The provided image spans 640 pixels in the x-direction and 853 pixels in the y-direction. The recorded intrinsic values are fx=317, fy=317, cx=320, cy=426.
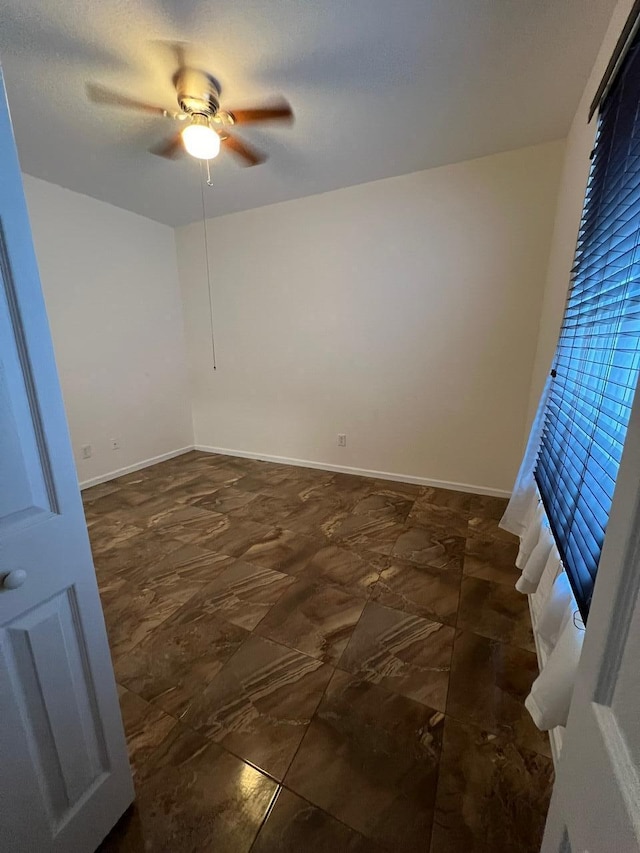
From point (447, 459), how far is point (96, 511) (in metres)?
3.18

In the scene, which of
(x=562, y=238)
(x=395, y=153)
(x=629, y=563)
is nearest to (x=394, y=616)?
(x=629, y=563)

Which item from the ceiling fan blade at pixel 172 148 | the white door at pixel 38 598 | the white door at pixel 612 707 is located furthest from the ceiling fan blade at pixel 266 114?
the white door at pixel 612 707

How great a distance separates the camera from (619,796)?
38cm

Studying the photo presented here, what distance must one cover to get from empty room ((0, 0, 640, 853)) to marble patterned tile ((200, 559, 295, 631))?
17 millimetres

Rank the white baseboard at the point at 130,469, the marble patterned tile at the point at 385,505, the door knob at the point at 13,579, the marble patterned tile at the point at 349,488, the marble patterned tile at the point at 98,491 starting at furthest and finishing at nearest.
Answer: the white baseboard at the point at 130,469 < the marble patterned tile at the point at 98,491 < the marble patterned tile at the point at 349,488 < the marble patterned tile at the point at 385,505 < the door knob at the point at 13,579

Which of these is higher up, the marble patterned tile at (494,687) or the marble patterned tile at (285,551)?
the marble patterned tile at (494,687)

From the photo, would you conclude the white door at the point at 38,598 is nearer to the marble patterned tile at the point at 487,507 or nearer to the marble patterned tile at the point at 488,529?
the marble patterned tile at the point at 488,529

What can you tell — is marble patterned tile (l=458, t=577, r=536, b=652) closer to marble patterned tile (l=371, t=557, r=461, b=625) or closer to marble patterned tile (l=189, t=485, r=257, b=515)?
marble patterned tile (l=371, t=557, r=461, b=625)

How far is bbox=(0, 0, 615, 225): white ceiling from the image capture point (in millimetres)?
1343

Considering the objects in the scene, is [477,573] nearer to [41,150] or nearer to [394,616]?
[394,616]

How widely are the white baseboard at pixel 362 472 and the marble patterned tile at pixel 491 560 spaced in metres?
0.76

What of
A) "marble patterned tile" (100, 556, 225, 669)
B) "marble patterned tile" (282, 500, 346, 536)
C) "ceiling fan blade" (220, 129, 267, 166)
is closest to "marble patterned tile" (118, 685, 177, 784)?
"marble patterned tile" (100, 556, 225, 669)

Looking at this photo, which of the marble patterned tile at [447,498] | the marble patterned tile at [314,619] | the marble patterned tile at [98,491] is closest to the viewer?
the marble patterned tile at [314,619]

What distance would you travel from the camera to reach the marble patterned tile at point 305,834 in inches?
34.3
